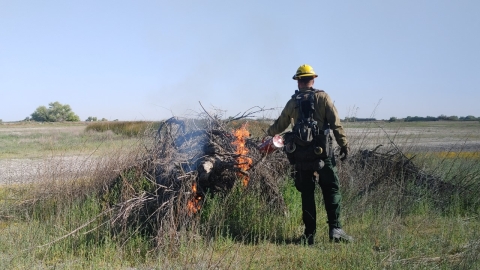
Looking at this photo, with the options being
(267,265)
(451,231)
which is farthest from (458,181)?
(267,265)

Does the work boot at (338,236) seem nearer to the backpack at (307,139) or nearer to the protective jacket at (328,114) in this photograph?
the backpack at (307,139)

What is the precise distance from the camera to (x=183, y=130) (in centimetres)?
693

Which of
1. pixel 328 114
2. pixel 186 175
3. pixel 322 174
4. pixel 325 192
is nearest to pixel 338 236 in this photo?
pixel 325 192

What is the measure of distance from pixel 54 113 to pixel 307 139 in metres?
89.2

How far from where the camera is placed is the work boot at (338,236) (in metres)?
5.76

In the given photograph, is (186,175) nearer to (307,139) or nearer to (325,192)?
(307,139)

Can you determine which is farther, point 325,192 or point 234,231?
point 234,231

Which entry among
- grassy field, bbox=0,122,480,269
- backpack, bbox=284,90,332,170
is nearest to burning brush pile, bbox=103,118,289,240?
grassy field, bbox=0,122,480,269

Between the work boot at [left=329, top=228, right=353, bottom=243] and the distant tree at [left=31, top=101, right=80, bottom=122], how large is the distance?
84163 millimetres

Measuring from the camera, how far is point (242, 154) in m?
6.36

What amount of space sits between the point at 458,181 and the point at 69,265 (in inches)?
266

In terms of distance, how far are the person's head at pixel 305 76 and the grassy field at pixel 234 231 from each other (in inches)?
70.6

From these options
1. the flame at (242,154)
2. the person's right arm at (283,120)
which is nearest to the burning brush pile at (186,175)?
the flame at (242,154)

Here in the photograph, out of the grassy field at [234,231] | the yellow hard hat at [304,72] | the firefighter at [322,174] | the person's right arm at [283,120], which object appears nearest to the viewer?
the grassy field at [234,231]
